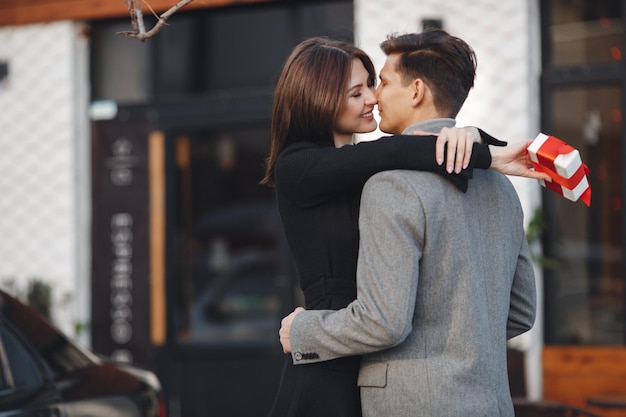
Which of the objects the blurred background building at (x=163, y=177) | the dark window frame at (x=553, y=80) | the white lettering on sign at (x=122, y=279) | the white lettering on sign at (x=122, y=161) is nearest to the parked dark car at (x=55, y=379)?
the dark window frame at (x=553, y=80)

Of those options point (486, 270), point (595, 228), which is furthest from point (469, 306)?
point (595, 228)

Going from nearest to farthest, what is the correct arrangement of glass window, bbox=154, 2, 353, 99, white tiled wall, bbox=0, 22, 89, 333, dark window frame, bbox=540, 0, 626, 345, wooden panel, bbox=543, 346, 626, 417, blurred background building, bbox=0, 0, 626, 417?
wooden panel, bbox=543, 346, 626, 417 < dark window frame, bbox=540, 0, 626, 345 < glass window, bbox=154, 2, 353, 99 < blurred background building, bbox=0, 0, 626, 417 < white tiled wall, bbox=0, 22, 89, 333

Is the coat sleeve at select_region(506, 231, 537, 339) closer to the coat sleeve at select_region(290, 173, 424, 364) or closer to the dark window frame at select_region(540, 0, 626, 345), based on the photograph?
the coat sleeve at select_region(290, 173, 424, 364)

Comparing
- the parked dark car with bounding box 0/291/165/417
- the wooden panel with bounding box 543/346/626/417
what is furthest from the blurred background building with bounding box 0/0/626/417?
the parked dark car with bounding box 0/291/165/417

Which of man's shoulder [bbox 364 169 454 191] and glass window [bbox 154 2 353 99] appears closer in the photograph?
man's shoulder [bbox 364 169 454 191]

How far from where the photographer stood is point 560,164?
2.52 metres

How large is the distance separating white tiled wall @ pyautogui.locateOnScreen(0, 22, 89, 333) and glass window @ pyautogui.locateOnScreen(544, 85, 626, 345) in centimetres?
409

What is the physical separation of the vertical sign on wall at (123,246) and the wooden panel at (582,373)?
3.43m

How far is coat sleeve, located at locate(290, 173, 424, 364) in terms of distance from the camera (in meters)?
2.51

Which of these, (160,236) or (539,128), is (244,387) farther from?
(539,128)

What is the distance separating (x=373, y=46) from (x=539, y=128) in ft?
4.70

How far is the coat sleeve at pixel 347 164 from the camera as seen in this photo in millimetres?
2613

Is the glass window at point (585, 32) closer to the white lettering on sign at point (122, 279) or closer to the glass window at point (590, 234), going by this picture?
the glass window at point (590, 234)

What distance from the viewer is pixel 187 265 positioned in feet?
28.8
